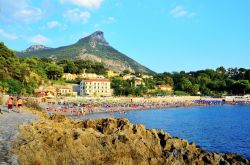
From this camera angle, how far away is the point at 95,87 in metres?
108

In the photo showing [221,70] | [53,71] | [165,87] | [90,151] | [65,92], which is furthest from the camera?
[221,70]

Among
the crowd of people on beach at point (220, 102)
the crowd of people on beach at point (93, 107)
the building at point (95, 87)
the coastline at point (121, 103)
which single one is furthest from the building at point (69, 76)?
the crowd of people on beach at point (220, 102)

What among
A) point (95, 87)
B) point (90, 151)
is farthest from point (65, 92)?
point (90, 151)

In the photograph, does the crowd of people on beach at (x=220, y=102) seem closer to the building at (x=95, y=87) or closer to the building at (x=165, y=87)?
the building at (x=165, y=87)

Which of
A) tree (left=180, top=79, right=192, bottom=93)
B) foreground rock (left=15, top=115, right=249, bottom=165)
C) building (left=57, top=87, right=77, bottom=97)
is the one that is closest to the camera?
foreground rock (left=15, top=115, right=249, bottom=165)

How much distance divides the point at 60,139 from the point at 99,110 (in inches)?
2168

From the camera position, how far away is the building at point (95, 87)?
350ft

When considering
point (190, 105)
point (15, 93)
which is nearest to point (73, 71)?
point (190, 105)

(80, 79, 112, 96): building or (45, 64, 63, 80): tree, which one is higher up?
(45, 64, 63, 80): tree

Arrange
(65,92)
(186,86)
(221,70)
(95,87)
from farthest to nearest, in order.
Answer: (221,70)
(186,86)
(95,87)
(65,92)

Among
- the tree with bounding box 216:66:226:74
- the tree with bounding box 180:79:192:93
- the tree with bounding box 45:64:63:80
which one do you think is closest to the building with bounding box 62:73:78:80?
the tree with bounding box 45:64:63:80

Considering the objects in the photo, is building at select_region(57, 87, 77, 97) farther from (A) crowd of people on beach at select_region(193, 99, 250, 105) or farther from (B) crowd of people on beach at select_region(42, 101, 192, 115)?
(A) crowd of people on beach at select_region(193, 99, 250, 105)

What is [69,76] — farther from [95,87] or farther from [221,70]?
[221,70]

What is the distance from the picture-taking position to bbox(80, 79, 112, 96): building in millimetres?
106688
